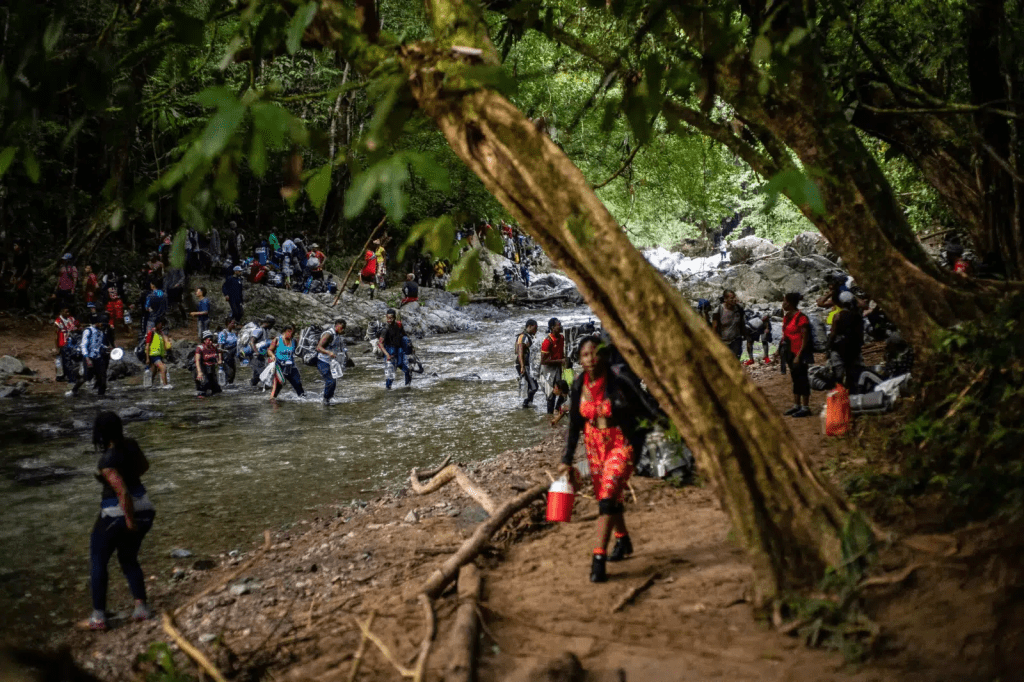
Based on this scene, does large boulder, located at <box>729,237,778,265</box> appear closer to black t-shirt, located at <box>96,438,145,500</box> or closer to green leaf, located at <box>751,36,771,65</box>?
black t-shirt, located at <box>96,438,145,500</box>

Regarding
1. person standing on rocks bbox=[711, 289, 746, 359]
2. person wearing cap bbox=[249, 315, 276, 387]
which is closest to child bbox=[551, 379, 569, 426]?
person standing on rocks bbox=[711, 289, 746, 359]

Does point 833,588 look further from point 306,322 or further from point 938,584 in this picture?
point 306,322

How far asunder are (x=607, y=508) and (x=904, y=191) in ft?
46.7

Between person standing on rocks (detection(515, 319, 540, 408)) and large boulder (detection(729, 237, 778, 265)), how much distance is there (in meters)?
29.1

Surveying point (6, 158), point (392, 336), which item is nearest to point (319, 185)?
point (6, 158)

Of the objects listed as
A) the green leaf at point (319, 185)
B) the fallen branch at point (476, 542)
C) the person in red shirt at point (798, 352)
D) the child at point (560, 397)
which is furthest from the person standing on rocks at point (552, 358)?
the green leaf at point (319, 185)

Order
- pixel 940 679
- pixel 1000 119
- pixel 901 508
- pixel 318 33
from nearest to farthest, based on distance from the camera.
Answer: pixel 940 679 < pixel 318 33 < pixel 901 508 < pixel 1000 119

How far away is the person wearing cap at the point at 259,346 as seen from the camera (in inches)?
671

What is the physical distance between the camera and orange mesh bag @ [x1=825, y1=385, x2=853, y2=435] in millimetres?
8438

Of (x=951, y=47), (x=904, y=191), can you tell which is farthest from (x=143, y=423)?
(x=904, y=191)

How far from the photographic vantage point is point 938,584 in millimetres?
4031

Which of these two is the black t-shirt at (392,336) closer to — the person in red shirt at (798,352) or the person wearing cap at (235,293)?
the person wearing cap at (235,293)

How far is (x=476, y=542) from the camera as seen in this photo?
234 inches

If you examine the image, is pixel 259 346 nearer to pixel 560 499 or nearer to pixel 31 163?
pixel 560 499
